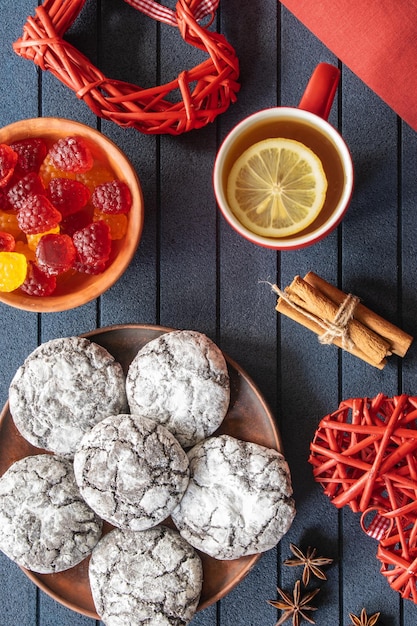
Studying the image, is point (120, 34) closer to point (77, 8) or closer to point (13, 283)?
point (77, 8)

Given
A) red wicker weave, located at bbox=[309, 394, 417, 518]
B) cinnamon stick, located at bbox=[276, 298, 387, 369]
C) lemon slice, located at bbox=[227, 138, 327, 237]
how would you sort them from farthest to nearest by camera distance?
1. cinnamon stick, located at bbox=[276, 298, 387, 369]
2. lemon slice, located at bbox=[227, 138, 327, 237]
3. red wicker weave, located at bbox=[309, 394, 417, 518]

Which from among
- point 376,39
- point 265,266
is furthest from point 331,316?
point 376,39

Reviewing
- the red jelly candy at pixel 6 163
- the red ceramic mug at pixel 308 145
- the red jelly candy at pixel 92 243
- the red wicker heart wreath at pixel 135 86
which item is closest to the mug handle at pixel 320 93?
the red ceramic mug at pixel 308 145

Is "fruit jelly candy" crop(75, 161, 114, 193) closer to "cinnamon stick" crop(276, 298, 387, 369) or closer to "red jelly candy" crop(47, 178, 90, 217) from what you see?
"red jelly candy" crop(47, 178, 90, 217)

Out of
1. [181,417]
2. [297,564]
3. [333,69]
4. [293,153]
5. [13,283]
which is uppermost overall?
[333,69]

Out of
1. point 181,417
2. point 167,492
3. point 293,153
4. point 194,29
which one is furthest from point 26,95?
point 167,492

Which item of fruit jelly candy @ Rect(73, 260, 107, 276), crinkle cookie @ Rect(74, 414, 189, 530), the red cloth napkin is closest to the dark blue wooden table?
the red cloth napkin
